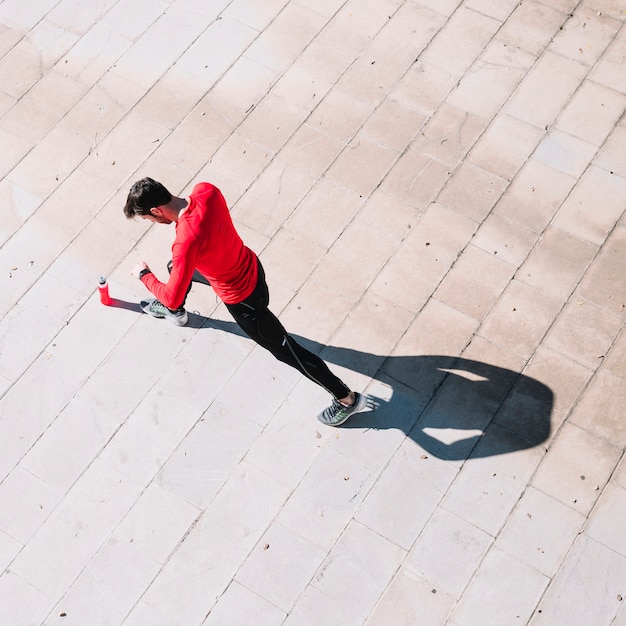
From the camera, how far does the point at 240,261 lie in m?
5.66

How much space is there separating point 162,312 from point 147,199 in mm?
1882

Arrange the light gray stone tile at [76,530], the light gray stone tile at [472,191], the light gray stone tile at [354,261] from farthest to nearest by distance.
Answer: the light gray stone tile at [472,191] → the light gray stone tile at [354,261] → the light gray stone tile at [76,530]

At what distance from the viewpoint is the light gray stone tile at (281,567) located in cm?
603

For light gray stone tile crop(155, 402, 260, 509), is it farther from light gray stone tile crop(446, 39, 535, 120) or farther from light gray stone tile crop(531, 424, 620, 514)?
light gray stone tile crop(446, 39, 535, 120)

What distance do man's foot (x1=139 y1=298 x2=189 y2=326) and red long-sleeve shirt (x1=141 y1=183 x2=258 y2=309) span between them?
3.78 ft

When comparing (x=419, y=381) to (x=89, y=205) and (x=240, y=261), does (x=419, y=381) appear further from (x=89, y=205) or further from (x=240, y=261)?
(x=89, y=205)

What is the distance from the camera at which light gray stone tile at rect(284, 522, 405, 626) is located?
5.95m

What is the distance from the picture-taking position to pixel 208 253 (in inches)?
212

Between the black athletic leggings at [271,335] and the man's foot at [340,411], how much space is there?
19 centimetres

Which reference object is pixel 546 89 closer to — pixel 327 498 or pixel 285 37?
pixel 285 37

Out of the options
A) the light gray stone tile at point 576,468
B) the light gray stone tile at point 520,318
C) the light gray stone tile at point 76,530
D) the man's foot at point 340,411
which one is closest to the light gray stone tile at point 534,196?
the light gray stone tile at point 520,318

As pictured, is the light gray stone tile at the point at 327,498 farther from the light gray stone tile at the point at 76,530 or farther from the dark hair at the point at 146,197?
the dark hair at the point at 146,197

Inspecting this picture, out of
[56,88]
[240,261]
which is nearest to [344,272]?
[240,261]

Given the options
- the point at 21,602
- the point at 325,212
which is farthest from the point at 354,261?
the point at 21,602
